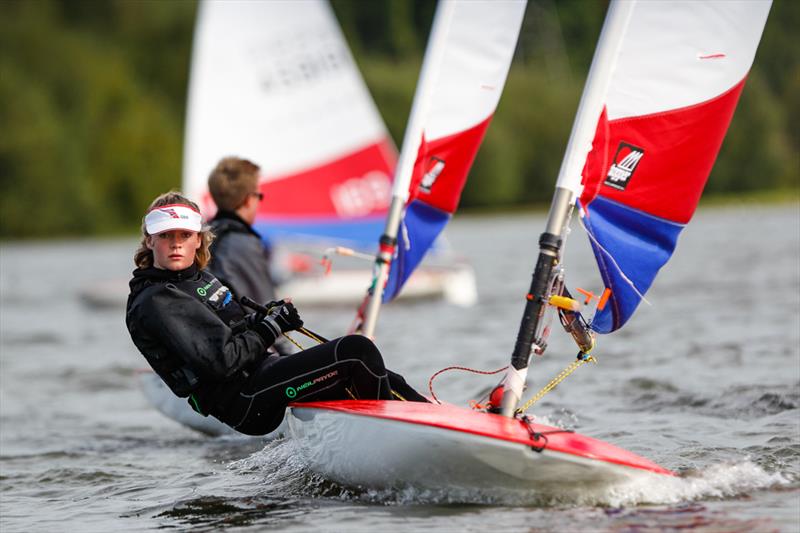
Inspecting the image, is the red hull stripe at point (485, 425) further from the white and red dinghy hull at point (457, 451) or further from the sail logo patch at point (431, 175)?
the sail logo patch at point (431, 175)

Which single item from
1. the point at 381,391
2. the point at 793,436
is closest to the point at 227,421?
the point at 381,391

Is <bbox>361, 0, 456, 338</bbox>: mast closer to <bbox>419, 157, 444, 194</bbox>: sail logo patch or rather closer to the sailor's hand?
<bbox>419, 157, 444, 194</bbox>: sail logo patch

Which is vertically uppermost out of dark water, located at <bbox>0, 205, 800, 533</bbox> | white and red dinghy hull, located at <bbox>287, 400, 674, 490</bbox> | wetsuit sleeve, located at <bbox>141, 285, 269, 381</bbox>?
wetsuit sleeve, located at <bbox>141, 285, 269, 381</bbox>

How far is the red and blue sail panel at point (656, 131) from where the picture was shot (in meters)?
4.85

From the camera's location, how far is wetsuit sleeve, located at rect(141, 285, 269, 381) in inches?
175

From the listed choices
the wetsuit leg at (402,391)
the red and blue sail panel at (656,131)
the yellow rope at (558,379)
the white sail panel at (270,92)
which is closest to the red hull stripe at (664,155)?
the red and blue sail panel at (656,131)

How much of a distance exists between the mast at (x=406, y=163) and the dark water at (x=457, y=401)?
3.08 feet

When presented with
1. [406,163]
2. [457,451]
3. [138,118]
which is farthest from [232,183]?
[138,118]

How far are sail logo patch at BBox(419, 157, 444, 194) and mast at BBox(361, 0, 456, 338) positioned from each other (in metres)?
0.12

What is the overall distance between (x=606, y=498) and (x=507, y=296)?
11.1 m

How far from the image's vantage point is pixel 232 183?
19.7 ft

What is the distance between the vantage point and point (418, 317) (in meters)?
12.9

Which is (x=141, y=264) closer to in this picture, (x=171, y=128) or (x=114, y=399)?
(x=114, y=399)

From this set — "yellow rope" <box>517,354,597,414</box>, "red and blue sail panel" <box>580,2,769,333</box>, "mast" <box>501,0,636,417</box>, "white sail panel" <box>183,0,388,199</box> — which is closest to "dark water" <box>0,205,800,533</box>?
"yellow rope" <box>517,354,597,414</box>
